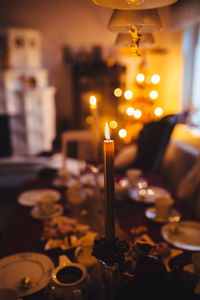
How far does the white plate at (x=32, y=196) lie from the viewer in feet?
5.02

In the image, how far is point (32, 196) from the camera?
1.64 meters

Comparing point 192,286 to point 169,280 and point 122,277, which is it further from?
point 122,277

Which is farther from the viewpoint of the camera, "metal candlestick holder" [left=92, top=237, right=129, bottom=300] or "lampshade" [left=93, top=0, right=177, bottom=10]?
"lampshade" [left=93, top=0, right=177, bottom=10]

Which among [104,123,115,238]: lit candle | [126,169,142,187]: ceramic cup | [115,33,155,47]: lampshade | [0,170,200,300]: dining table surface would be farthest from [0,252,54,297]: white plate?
[115,33,155,47]: lampshade

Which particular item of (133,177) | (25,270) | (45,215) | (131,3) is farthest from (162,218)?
(131,3)

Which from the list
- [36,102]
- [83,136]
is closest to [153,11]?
[83,136]

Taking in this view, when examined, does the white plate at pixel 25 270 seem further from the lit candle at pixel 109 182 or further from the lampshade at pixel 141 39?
the lampshade at pixel 141 39

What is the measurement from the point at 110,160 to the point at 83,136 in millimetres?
2190

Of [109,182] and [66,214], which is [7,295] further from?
[66,214]

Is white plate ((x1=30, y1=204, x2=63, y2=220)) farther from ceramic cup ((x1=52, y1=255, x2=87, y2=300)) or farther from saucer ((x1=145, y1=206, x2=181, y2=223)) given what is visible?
ceramic cup ((x1=52, y1=255, x2=87, y2=300))

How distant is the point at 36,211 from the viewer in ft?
4.63

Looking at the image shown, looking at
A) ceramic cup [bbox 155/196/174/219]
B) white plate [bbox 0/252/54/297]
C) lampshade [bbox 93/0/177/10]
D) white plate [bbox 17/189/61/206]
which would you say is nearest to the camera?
lampshade [bbox 93/0/177/10]

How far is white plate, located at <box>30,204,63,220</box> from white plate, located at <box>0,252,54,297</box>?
1.05ft

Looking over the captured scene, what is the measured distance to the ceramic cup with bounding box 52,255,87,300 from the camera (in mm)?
684
